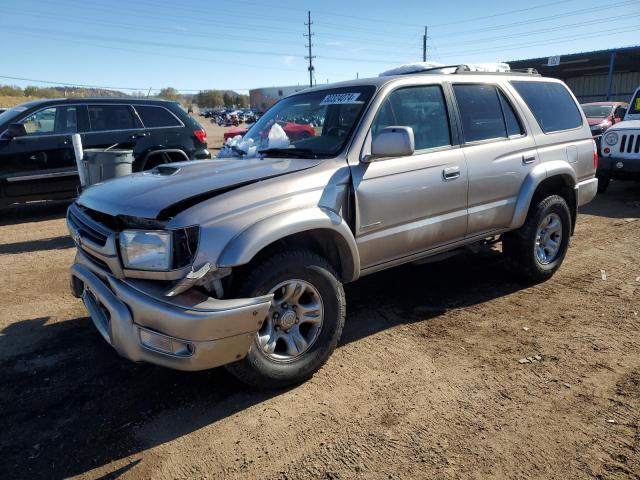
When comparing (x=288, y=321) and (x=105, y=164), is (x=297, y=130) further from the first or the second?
(x=105, y=164)

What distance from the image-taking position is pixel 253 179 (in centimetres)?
297

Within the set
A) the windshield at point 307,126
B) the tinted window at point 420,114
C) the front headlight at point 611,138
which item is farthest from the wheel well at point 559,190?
the front headlight at point 611,138

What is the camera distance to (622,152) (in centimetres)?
869

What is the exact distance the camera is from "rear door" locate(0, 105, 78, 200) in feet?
24.8

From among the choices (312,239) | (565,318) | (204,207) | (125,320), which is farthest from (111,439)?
(565,318)

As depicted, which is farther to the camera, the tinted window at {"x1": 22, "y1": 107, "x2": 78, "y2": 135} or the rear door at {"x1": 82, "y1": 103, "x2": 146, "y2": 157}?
the rear door at {"x1": 82, "y1": 103, "x2": 146, "y2": 157}

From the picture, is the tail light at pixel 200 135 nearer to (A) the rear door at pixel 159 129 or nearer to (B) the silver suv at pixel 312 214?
(A) the rear door at pixel 159 129

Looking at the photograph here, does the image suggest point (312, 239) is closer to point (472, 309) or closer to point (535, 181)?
point (472, 309)

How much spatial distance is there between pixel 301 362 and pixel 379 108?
1912 mm

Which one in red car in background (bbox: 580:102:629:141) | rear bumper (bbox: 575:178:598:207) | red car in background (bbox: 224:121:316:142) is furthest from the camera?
red car in background (bbox: 580:102:629:141)

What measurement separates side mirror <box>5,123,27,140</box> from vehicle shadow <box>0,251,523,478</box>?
468 cm

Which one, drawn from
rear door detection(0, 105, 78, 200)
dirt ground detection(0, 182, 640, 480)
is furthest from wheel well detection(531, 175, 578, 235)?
rear door detection(0, 105, 78, 200)

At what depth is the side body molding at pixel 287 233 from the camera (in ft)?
8.55

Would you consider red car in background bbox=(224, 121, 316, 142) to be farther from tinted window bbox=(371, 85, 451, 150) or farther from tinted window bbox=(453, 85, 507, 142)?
tinted window bbox=(453, 85, 507, 142)
